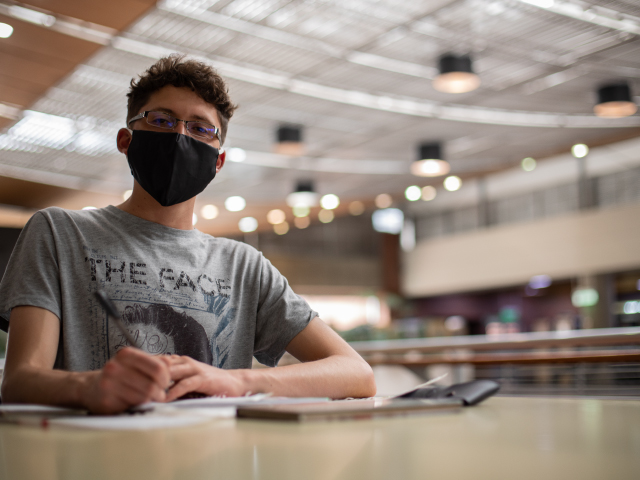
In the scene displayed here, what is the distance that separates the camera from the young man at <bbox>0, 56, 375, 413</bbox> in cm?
118

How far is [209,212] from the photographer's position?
447 inches

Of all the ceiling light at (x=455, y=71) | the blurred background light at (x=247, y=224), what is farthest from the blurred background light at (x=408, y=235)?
the ceiling light at (x=455, y=71)

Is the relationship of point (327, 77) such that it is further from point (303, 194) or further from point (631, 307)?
point (631, 307)

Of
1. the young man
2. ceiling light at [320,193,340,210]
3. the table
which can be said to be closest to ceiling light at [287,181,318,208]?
ceiling light at [320,193,340,210]

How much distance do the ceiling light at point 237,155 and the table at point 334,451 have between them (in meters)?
8.02

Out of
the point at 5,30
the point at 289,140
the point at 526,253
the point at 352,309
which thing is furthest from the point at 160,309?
the point at 352,309

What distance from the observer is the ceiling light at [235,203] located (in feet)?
35.7

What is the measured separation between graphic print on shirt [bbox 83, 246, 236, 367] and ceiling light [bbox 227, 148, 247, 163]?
283 inches

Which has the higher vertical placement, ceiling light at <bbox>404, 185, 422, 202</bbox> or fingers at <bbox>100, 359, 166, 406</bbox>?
ceiling light at <bbox>404, 185, 422, 202</bbox>

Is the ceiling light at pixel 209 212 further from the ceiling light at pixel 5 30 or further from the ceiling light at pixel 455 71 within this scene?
the ceiling light at pixel 5 30

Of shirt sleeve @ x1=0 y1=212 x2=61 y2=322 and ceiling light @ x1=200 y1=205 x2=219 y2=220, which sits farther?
ceiling light @ x1=200 y1=205 x2=219 y2=220

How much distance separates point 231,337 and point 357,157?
8.20 meters

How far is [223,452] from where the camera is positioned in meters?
0.48

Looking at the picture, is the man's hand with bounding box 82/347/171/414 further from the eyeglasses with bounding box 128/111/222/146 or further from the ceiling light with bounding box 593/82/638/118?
the ceiling light with bounding box 593/82/638/118
